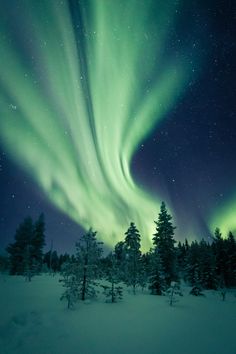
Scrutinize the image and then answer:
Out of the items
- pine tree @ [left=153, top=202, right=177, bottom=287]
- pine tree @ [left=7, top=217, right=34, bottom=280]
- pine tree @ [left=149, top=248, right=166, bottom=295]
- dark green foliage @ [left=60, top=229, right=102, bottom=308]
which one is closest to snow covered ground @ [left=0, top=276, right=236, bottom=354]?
dark green foliage @ [left=60, top=229, right=102, bottom=308]

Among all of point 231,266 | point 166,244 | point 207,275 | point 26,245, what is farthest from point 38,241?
point 231,266

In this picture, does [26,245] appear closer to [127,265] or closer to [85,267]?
[127,265]

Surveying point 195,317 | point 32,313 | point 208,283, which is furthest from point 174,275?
point 32,313

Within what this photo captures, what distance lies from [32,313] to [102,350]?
670 centimetres

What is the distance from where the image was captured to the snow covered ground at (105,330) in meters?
8.58

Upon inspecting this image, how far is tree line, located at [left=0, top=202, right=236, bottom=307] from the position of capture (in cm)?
1725

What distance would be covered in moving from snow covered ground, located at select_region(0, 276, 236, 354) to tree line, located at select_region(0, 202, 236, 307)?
2423mm

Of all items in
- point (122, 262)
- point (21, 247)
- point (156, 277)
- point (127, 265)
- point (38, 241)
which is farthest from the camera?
point (38, 241)

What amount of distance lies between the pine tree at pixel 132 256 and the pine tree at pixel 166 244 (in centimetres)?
354

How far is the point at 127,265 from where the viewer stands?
29188 millimetres

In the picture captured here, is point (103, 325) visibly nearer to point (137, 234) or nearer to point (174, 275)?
point (174, 275)

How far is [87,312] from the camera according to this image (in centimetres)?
1370

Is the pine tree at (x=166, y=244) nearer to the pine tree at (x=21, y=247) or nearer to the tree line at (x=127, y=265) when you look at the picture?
the tree line at (x=127, y=265)

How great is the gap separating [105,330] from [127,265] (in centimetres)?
1926
